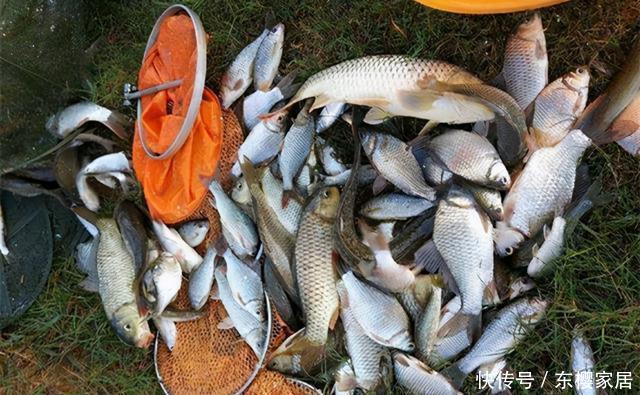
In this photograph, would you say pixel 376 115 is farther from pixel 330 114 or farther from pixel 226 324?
pixel 226 324

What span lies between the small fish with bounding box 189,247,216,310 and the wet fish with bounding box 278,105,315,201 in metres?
0.51

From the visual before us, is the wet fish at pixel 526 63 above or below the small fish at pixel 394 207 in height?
above

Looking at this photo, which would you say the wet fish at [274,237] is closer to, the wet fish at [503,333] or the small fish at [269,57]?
the small fish at [269,57]

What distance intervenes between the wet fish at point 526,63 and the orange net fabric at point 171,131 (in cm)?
143

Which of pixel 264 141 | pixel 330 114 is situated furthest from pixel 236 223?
pixel 330 114

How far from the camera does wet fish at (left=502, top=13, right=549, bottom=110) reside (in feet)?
10.0

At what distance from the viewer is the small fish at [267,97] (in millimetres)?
3459

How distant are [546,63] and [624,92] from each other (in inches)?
13.7

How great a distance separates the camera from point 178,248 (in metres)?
3.57

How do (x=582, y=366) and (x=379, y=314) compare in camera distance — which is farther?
(x=379, y=314)

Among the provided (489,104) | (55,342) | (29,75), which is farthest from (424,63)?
(55,342)

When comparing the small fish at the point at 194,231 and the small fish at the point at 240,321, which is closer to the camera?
the small fish at the point at 240,321

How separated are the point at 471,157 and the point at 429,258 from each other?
49cm

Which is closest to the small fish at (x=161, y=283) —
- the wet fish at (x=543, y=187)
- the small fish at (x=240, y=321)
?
the small fish at (x=240, y=321)
